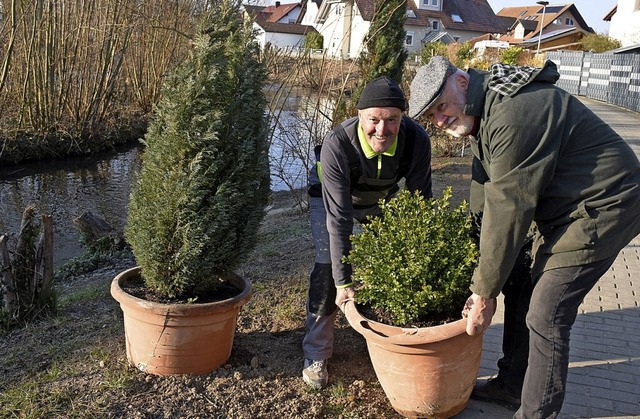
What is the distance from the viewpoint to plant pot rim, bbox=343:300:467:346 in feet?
9.62

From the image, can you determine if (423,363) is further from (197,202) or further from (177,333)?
(197,202)

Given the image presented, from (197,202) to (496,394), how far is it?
205 cm

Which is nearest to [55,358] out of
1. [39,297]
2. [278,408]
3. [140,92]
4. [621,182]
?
[39,297]

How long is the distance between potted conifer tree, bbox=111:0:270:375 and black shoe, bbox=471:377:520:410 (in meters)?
1.49

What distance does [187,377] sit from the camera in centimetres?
341

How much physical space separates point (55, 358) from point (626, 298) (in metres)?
4.60

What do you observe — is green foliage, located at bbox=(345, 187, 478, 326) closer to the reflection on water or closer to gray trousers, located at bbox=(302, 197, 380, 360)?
gray trousers, located at bbox=(302, 197, 380, 360)

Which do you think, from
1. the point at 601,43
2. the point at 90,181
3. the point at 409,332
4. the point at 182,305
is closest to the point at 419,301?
the point at 409,332

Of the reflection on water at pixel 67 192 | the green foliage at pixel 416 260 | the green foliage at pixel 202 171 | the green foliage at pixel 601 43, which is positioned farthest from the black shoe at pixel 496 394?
the green foliage at pixel 601 43

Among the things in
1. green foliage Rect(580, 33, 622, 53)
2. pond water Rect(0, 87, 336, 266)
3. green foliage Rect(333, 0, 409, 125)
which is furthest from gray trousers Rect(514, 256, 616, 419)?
green foliage Rect(580, 33, 622, 53)

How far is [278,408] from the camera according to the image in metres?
3.26

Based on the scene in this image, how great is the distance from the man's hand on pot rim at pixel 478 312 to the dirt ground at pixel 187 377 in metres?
0.78

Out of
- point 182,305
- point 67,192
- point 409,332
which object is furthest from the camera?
point 67,192

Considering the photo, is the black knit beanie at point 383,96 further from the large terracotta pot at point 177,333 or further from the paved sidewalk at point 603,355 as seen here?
the paved sidewalk at point 603,355
